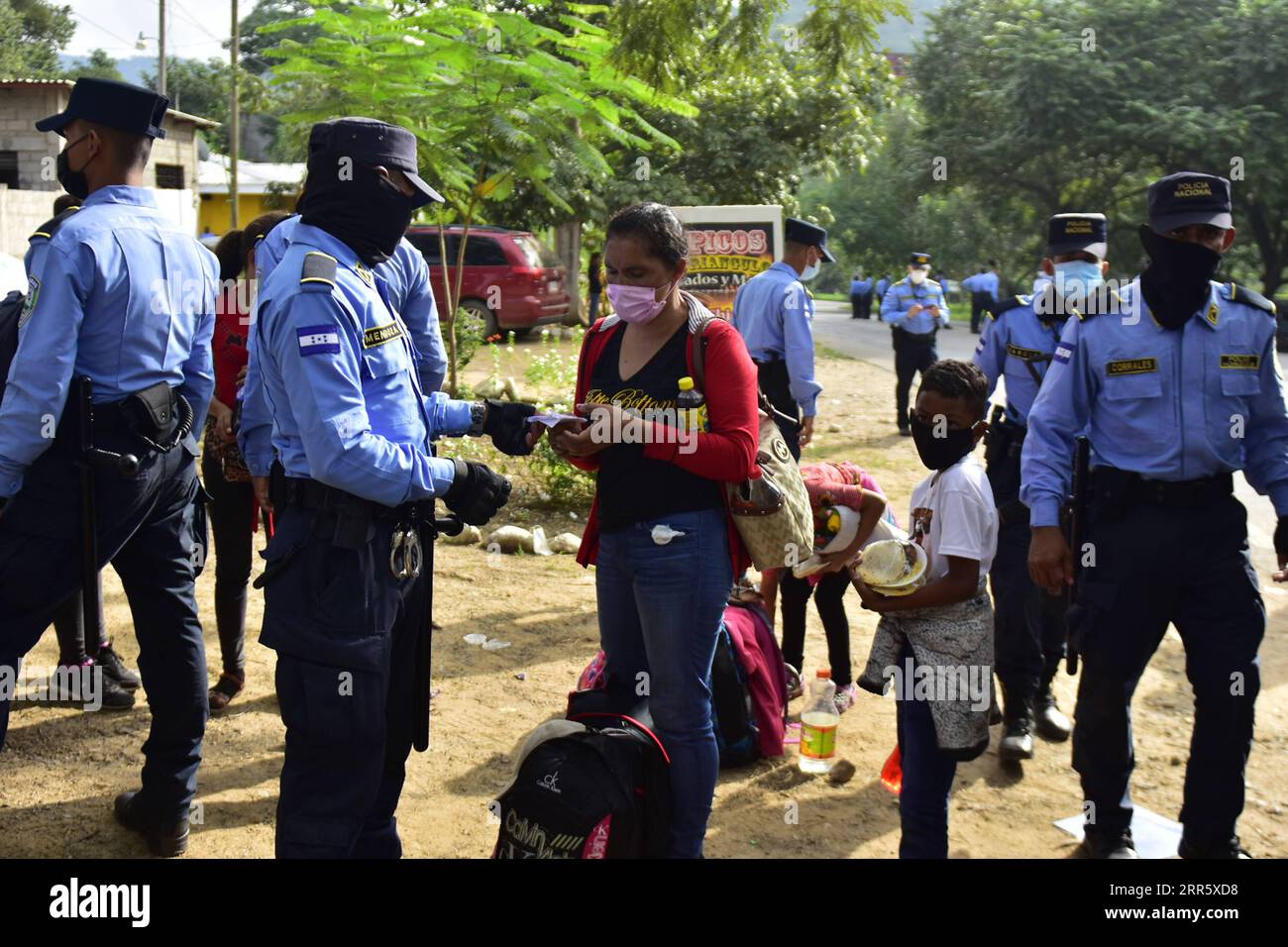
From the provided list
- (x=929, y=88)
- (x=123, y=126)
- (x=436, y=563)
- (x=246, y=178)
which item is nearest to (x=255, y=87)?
(x=246, y=178)

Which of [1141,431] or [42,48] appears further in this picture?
[42,48]

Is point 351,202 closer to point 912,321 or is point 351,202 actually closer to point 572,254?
point 912,321

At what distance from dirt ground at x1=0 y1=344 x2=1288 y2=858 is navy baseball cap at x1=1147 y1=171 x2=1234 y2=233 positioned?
6.88 feet

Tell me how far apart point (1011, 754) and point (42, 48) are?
59.1m

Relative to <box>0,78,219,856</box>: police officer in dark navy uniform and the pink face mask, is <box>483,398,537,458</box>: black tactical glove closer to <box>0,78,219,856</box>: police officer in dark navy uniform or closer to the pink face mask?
the pink face mask

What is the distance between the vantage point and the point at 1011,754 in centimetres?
483

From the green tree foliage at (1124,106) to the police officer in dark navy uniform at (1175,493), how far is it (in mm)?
26944

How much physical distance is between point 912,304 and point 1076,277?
7.66 metres

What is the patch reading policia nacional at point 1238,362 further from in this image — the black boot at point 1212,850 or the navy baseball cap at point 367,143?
the navy baseball cap at point 367,143

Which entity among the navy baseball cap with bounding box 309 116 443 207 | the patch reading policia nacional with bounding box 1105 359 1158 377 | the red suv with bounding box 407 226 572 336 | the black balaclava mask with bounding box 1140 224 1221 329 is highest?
the red suv with bounding box 407 226 572 336

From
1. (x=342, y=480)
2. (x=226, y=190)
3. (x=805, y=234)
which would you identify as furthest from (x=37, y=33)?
(x=342, y=480)

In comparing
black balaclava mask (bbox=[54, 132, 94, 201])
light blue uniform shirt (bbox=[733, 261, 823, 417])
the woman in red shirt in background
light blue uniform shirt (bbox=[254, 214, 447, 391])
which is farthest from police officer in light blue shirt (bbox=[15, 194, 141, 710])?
light blue uniform shirt (bbox=[733, 261, 823, 417])

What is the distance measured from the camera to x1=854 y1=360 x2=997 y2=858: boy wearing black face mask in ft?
12.0
